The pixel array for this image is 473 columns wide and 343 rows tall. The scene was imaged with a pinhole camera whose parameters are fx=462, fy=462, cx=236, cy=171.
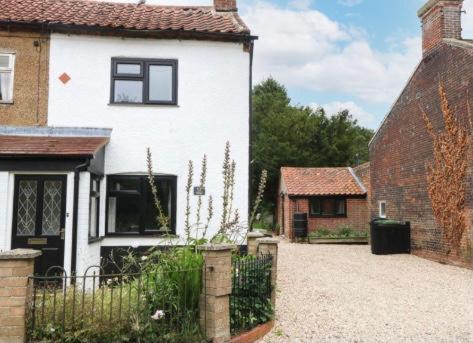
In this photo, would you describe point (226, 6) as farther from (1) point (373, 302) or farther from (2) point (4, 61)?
(1) point (373, 302)

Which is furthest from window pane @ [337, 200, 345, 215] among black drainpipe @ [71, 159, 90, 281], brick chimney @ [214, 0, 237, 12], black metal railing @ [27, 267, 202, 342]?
black metal railing @ [27, 267, 202, 342]

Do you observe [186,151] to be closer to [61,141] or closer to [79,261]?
[61,141]

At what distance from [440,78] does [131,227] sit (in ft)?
34.0

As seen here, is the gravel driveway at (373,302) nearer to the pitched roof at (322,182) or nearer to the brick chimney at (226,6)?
the brick chimney at (226,6)

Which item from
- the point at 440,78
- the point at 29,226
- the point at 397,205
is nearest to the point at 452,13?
the point at 440,78

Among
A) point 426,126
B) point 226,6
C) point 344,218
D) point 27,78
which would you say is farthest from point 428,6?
point 27,78

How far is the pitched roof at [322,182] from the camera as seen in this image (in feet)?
79.6

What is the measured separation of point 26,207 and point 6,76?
3.42 meters

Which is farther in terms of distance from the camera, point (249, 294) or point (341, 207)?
point (341, 207)

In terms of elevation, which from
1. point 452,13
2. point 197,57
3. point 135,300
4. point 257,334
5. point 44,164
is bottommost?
point 257,334

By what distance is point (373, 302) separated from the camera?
862cm

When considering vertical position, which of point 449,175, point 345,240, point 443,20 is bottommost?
point 345,240

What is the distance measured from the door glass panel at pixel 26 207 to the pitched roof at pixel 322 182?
1627cm

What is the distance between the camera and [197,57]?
11086 mm
